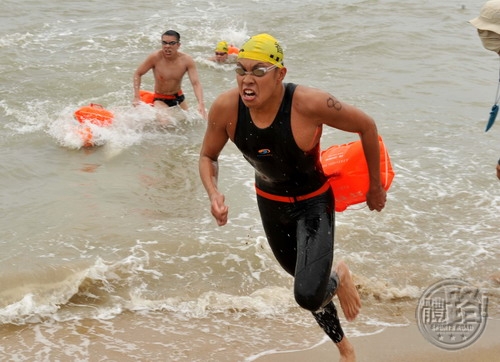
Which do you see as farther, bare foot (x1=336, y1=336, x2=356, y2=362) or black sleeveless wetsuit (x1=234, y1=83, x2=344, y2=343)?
bare foot (x1=336, y1=336, x2=356, y2=362)

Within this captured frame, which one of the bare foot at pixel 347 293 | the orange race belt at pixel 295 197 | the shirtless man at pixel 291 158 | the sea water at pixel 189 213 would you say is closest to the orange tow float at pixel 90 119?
the sea water at pixel 189 213

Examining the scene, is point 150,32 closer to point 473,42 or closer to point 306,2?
point 306,2

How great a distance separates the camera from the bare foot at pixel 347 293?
4.38 m

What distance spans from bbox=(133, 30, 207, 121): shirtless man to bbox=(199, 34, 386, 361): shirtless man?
618 centimetres

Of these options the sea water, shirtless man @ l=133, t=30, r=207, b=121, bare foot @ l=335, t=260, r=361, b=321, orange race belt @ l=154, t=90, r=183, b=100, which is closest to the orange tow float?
the sea water

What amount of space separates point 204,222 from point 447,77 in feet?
26.4

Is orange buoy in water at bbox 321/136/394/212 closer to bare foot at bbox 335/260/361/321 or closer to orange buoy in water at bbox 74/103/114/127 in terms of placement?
bare foot at bbox 335/260/361/321

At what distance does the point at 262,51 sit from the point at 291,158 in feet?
2.08

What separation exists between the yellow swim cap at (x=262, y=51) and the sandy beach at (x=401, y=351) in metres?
1.99

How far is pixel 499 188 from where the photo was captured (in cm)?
830

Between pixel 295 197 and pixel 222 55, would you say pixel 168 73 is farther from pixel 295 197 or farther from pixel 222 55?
pixel 295 197

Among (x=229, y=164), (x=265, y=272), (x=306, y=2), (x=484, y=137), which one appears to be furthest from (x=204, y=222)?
(x=306, y=2)

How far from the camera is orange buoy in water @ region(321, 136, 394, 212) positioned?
4.40m

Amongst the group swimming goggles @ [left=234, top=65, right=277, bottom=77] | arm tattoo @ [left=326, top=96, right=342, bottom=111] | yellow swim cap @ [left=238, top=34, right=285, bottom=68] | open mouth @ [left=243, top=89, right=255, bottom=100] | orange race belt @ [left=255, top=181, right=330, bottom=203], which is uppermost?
yellow swim cap @ [left=238, top=34, right=285, bottom=68]
